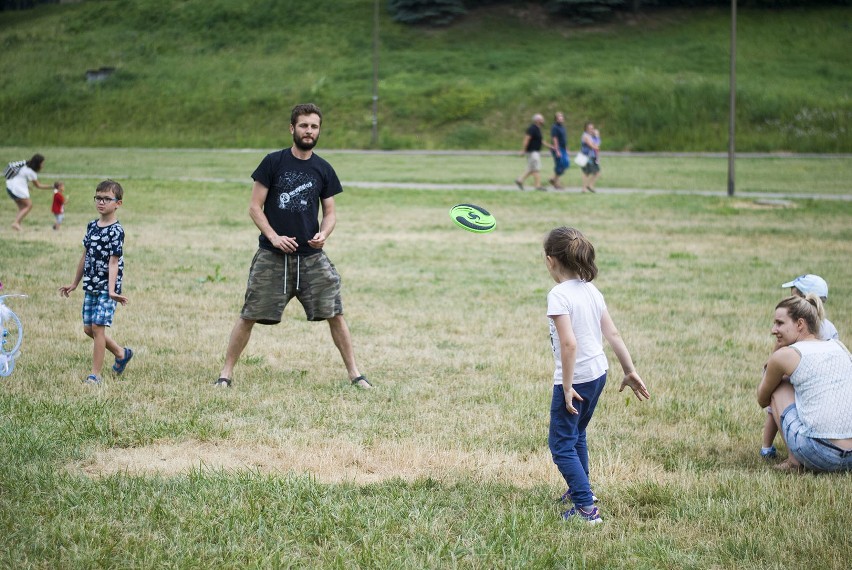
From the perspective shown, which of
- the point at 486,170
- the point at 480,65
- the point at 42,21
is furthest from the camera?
the point at 42,21

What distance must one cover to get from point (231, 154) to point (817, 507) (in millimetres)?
35521

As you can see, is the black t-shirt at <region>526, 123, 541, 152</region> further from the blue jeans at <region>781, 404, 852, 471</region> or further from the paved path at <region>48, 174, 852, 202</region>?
the blue jeans at <region>781, 404, 852, 471</region>

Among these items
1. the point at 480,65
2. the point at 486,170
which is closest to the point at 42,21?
the point at 480,65

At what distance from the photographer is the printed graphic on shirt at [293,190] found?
691 cm

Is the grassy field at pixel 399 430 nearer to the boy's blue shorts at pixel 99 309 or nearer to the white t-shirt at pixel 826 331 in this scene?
the boy's blue shorts at pixel 99 309

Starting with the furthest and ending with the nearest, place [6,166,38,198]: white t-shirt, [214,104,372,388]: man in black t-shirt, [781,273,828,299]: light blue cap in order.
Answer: [6,166,38,198]: white t-shirt
[214,104,372,388]: man in black t-shirt
[781,273,828,299]: light blue cap

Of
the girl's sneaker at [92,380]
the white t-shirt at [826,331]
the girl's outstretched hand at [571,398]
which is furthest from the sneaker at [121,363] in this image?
the white t-shirt at [826,331]

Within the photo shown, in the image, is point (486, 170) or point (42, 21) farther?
point (42, 21)

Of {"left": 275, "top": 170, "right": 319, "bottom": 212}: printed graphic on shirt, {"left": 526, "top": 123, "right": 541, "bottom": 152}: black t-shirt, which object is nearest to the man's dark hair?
{"left": 275, "top": 170, "right": 319, "bottom": 212}: printed graphic on shirt

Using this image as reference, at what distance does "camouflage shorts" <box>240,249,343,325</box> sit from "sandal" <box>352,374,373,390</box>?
21.0 inches

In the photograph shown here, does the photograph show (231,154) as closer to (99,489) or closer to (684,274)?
(684,274)

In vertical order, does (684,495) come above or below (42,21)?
below

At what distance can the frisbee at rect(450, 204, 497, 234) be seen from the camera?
5.08 metres

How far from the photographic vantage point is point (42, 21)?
6819 cm
